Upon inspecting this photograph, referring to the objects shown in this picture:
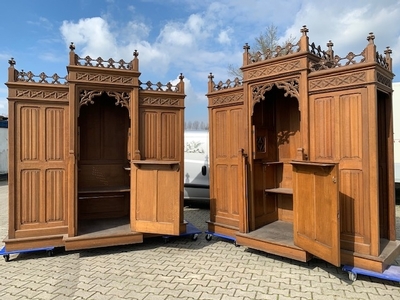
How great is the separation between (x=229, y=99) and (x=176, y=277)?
10.2ft

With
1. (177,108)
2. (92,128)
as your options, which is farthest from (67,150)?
(177,108)

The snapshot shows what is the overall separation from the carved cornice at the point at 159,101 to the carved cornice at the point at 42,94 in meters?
1.29

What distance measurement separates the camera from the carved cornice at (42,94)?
4.50 meters

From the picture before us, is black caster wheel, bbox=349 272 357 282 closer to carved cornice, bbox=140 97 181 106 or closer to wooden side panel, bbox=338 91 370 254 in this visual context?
wooden side panel, bbox=338 91 370 254

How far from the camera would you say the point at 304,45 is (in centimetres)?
418

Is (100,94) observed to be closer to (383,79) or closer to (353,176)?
Answer: (353,176)

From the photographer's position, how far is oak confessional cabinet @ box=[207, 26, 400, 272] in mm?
3605

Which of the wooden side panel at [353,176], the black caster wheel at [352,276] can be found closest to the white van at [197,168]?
the wooden side panel at [353,176]

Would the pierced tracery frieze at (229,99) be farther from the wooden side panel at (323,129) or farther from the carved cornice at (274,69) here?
the wooden side panel at (323,129)

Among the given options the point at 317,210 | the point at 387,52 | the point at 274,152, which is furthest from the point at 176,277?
the point at 387,52

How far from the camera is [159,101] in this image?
5285 millimetres

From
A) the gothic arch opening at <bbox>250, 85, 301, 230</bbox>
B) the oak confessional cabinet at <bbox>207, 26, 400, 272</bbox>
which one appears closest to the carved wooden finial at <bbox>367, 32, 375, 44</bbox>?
the oak confessional cabinet at <bbox>207, 26, 400, 272</bbox>

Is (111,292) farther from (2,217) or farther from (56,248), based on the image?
(2,217)

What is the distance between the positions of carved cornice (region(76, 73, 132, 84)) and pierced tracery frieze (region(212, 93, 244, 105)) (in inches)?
63.9
